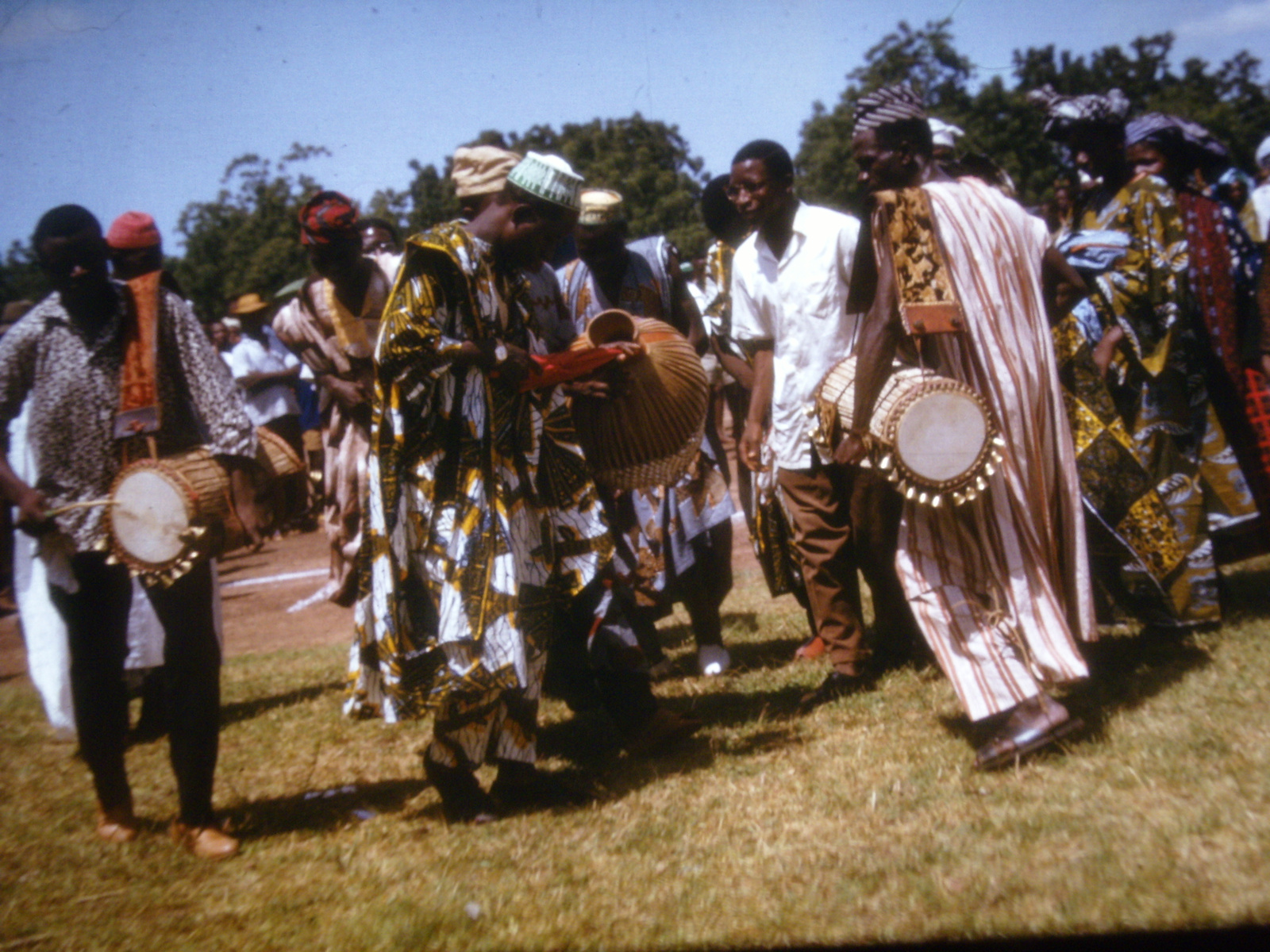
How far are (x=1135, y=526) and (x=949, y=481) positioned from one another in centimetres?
154

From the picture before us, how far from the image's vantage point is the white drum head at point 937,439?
361cm

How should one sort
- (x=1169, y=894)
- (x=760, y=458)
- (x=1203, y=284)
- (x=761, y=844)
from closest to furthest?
(x=1169, y=894) → (x=761, y=844) → (x=1203, y=284) → (x=760, y=458)

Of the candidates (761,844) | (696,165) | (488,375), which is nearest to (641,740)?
(761,844)

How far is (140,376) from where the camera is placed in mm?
3941

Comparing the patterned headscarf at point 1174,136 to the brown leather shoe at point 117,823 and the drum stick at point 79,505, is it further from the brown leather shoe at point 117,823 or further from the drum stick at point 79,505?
the brown leather shoe at point 117,823

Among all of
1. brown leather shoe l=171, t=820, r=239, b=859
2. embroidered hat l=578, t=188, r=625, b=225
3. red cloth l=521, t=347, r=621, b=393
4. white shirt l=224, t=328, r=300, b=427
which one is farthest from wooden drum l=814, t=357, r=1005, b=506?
white shirt l=224, t=328, r=300, b=427

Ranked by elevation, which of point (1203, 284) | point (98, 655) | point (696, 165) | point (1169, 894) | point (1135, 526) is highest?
point (696, 165)

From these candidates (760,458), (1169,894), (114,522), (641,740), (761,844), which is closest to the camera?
(1169,894)

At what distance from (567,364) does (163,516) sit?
139 centimetres

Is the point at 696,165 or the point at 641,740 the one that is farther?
the point at 696,165

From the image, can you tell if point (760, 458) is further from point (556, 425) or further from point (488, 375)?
point (488, 375)

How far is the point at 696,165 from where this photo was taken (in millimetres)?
24812

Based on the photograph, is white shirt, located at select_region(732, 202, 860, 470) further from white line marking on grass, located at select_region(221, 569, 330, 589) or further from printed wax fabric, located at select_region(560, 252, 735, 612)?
white line marking on grass, located at select_region(221, 569, 330, 589)

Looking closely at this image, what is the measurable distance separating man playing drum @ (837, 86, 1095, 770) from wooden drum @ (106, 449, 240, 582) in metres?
2.09
